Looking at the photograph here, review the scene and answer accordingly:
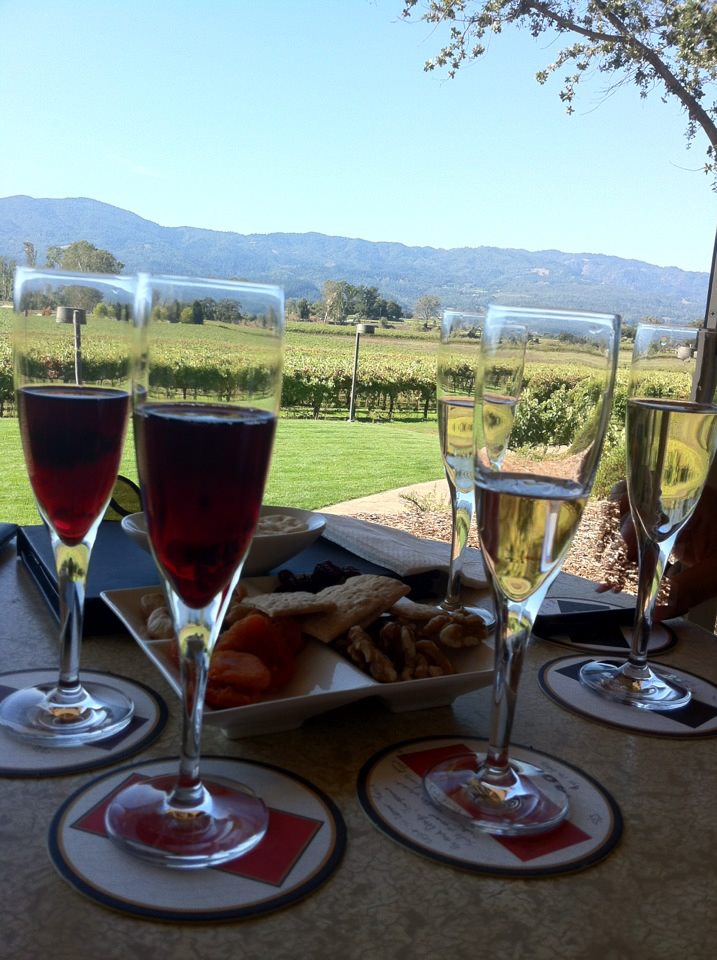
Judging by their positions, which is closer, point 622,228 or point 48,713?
point 48,713

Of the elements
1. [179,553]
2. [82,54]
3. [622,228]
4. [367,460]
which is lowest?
[367,460]

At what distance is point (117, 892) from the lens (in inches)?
23.0

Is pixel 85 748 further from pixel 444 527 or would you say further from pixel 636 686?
pixel 444 527

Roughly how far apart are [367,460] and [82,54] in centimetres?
4200

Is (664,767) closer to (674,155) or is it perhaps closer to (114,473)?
(114,473)

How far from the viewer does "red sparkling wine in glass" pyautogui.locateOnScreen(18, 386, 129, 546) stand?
0.83m

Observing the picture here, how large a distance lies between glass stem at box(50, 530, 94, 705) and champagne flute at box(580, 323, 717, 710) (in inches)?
24.5

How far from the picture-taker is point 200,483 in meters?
0.64

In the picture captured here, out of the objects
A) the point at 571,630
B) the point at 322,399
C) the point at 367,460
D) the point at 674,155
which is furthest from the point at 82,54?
the point at 571,630

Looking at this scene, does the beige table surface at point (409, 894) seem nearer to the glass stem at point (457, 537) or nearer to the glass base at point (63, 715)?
the glass base at point (63, 715)

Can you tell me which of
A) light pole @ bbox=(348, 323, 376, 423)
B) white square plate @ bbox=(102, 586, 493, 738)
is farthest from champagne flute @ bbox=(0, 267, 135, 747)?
light pole @ bbox=(348, 323, 376, 423)

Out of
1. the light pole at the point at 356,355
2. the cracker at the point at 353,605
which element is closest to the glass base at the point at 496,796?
the cracker at the point at 353,605

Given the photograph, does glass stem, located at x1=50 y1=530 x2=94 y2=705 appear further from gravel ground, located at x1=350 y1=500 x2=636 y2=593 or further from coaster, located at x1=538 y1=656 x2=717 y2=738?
gravel ground, located at x1=350 y1=500 x2=636 y2=593

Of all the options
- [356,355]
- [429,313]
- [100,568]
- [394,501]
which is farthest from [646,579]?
[356,355]
